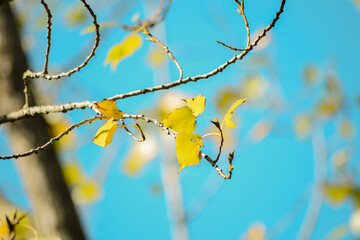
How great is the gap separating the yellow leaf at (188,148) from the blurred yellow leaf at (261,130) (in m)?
2.02

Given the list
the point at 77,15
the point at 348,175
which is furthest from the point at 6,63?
the point at 348,175

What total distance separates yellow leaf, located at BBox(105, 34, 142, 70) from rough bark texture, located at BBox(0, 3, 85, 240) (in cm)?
80

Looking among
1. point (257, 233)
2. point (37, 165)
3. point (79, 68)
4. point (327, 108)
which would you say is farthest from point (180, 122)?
point (327, 108)

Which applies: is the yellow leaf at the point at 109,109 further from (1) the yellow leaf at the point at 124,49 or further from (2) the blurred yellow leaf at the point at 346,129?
(2) the blurred yellow leaf at the point at 346,129

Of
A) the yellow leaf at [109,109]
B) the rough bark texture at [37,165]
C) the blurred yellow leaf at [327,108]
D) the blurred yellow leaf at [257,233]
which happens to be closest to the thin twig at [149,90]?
the yellow leaf at [109,109]

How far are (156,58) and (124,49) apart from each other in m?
1.72

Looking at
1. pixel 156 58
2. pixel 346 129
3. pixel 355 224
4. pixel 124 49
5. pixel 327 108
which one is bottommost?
pixel 355 224

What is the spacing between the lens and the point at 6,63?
1.38m

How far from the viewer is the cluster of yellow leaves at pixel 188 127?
0.46 metres

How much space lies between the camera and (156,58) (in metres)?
2.38

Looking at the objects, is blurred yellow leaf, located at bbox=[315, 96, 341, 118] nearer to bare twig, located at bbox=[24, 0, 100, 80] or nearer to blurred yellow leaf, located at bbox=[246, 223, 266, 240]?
blurred yellow leaf, located at bbox=[246, 223, 266, 240]

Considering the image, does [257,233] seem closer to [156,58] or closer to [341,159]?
[341,159]

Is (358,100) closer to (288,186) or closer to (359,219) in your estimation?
(359,219)

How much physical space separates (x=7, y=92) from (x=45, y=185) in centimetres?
39
